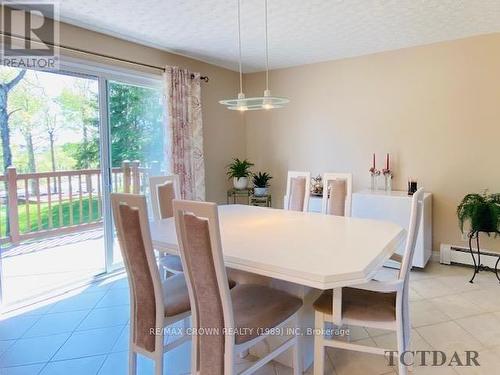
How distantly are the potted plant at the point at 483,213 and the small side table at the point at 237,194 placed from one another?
8.38ft

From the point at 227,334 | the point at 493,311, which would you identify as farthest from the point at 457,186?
the point at 227,334

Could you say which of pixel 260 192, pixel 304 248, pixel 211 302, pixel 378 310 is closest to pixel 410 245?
pixel 378 310

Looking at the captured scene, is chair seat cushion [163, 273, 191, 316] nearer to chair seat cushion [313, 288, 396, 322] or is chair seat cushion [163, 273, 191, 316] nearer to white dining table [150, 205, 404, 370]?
white dining table [150, 205, 404, 370]

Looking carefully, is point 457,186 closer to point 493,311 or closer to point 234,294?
point 493,311

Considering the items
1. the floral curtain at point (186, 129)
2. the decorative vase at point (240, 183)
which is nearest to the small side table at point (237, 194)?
the decorative vase at point (240, 183)

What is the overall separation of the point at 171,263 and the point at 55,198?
1679 mm

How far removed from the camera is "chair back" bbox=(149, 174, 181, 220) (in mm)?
2801

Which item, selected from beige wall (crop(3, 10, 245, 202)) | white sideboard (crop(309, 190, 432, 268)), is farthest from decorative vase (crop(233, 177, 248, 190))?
white sideboard (crop(309, 190, 432, 268))

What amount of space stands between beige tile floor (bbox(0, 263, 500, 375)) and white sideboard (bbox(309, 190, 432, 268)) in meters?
0.38

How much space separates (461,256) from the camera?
3652 millimetres

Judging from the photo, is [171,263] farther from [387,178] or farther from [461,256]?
[461,256]

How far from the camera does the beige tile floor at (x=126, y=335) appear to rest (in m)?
2.05

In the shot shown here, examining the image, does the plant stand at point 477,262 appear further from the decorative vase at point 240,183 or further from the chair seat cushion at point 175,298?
the chair seat cushion at point 175,298

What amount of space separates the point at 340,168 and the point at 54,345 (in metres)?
3.50
